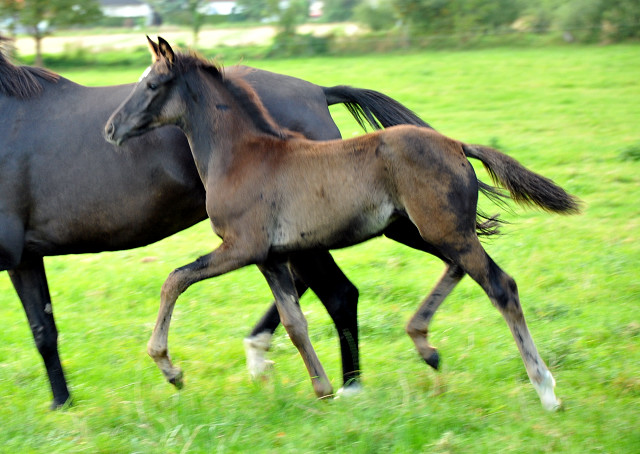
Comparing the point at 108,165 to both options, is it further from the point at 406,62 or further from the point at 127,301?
the point at 406,62

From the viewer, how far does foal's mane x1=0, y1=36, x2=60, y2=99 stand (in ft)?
14.8

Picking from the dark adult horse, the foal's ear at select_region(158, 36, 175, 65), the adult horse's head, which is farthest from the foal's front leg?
the foal's ear at select_region(158, 36, 175, 65)

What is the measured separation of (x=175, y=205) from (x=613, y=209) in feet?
16.9

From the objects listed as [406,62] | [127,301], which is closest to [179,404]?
[127,301]

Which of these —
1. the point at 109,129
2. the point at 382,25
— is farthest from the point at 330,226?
the point at 382,25

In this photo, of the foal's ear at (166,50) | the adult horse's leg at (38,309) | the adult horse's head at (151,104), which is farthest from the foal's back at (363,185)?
the adult horse's leg at (38,309)

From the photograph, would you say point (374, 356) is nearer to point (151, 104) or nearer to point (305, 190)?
point (305, 190)

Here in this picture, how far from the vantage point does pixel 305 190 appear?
3863 mm

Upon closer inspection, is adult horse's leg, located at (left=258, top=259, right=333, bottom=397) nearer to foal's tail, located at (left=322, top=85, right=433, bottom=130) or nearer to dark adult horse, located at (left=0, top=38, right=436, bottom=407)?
dark adult horse, located at (left=0, top=38, right=436, bottom=407)

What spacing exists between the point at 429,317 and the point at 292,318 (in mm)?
709

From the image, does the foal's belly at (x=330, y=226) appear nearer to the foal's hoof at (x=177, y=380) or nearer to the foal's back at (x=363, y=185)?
the foal's back at (x=363, y=185)

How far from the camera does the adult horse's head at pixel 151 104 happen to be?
13.1ft

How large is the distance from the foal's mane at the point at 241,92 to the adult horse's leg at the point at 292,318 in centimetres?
70

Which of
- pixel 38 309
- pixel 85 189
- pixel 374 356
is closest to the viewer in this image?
pixel 85 189
